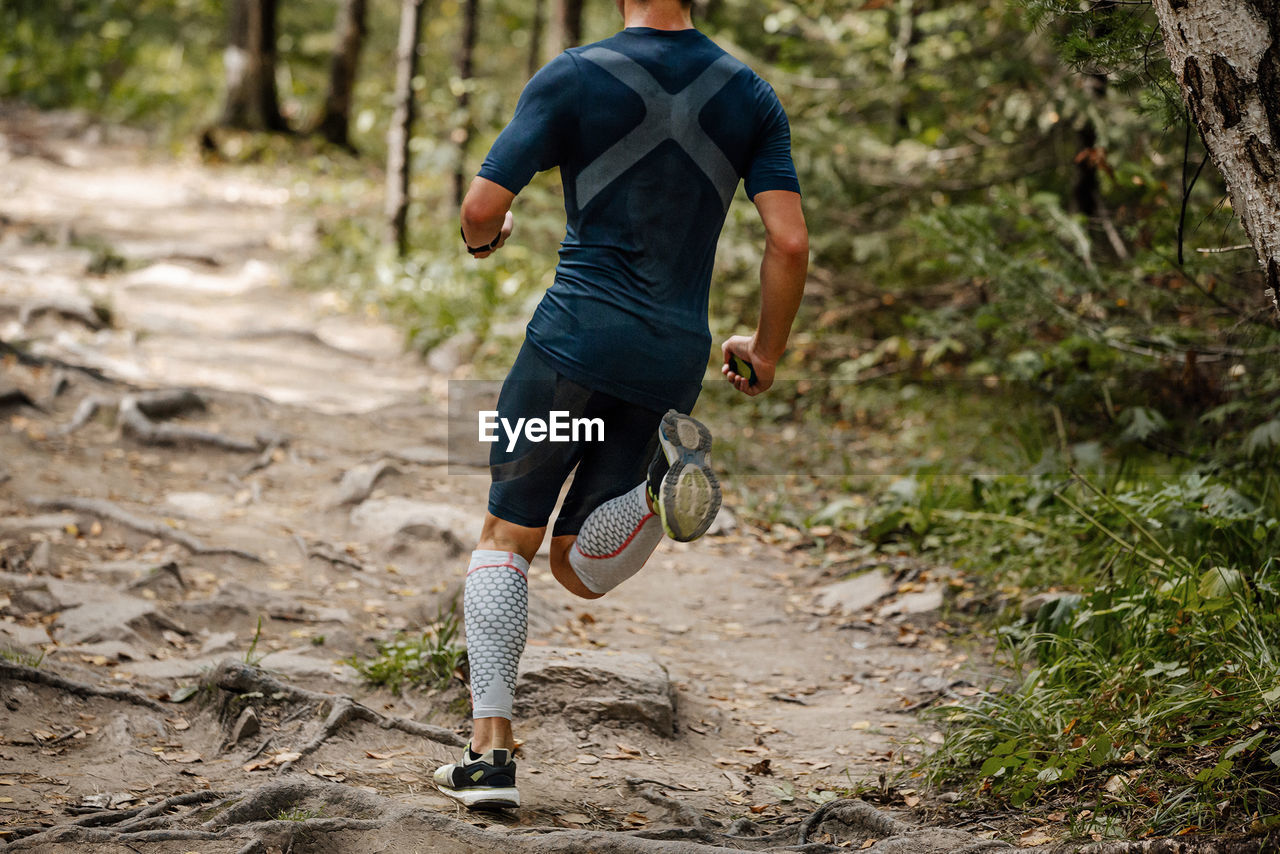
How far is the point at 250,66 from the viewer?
18672mm

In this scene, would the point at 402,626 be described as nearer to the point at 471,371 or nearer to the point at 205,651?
the point at 205,651

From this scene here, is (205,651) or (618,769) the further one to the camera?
(205,651)

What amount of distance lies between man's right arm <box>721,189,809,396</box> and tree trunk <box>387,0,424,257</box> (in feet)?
32.2

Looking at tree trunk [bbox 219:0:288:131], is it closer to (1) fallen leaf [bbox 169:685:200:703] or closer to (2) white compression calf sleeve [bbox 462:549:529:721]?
(1) fallen leaf [bbox 169:685:200:703]

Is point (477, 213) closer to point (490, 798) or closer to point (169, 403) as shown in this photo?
point (490, 798)

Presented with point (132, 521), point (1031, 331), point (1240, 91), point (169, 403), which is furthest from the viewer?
point (169, 403)

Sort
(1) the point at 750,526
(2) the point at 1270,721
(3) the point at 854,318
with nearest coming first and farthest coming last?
1. (2) the point at 1270,721
2. (1) the point at 750,526
3. (3) the point at 854,318

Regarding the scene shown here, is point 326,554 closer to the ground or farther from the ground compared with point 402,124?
closer to the ground

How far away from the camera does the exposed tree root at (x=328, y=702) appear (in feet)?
11.5

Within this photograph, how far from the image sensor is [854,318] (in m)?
9.41

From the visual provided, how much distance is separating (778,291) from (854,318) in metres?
6.83

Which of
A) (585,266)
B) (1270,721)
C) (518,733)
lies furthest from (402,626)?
(1270,721)

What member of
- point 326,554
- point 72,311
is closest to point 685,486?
point 326,554

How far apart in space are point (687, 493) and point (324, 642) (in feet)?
8.10
